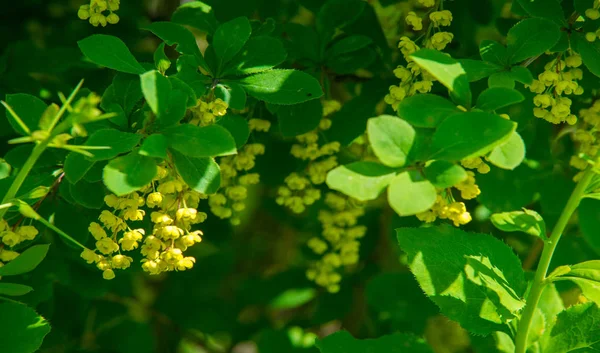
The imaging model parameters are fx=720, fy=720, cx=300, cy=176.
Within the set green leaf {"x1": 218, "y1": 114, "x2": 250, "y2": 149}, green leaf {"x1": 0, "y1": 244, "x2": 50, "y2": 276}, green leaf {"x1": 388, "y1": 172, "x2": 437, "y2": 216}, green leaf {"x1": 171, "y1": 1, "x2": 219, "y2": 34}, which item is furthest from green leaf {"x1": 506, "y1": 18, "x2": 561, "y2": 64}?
green leaf {"x1": 0, "y1": 244, "x2": 50, "y2": 276}

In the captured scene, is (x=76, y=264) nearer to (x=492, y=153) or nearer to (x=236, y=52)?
(x=236, y=52)

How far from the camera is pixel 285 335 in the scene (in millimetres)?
1884

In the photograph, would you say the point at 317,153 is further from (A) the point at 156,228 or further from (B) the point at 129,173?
(B) the point at 129,173

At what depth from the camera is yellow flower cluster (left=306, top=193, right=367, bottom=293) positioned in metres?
1.56

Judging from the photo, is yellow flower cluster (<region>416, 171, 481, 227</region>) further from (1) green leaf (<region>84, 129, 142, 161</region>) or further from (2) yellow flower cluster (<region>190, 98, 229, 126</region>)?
(1) green leaf (<region>84, 129, 142, 161</region>)

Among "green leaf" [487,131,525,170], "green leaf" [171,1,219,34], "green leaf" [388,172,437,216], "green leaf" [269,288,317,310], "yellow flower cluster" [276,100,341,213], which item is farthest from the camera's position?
"green leaf" [269,288,317,310]

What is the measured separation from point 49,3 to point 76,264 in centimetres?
80

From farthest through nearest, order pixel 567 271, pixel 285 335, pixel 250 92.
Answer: pixel 285 335 < pixel 250 92 < pixel 567 271

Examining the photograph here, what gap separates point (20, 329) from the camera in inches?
46.1

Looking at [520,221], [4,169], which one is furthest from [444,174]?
[4,169]

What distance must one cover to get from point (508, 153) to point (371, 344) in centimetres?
47

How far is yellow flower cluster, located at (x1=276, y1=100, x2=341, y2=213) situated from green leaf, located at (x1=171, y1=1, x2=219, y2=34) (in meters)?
0.28

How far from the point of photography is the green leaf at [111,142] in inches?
38.6

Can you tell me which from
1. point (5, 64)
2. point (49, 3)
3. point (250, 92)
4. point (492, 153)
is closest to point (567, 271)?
point (492, 153)
